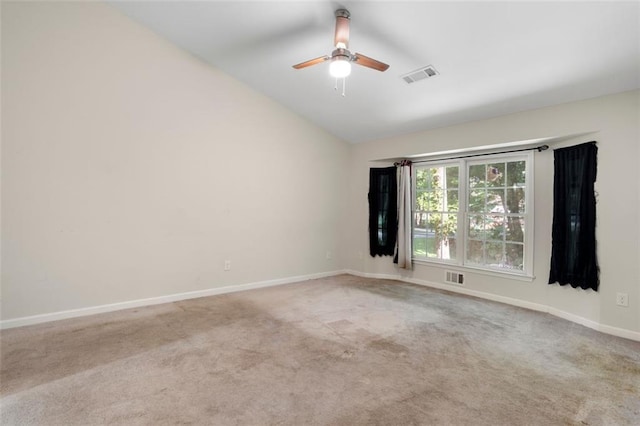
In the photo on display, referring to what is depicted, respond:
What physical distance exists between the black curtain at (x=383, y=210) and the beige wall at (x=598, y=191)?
3.09 ft

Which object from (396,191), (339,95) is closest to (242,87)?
(339,95)

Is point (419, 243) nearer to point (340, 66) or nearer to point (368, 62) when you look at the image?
point (368, 62)

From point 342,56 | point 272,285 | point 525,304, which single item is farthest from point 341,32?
point 525,304

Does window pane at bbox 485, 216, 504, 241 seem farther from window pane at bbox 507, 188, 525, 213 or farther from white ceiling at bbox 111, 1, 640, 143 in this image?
white ceiling at bbox 111, 1, 640, 143

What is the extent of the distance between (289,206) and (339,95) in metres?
1.88

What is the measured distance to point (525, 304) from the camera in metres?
3.86

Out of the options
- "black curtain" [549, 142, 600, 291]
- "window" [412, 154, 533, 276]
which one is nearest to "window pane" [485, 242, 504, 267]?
"window" [412, 154, 533, 276]

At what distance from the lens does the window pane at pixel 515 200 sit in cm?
401

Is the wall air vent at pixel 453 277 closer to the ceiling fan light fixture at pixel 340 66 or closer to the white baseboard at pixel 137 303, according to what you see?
the white baseboard at pixel 137 303

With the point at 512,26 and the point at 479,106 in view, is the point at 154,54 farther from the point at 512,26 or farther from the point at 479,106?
the point at 479,106

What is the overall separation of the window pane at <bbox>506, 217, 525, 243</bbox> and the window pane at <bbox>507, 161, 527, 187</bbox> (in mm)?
471

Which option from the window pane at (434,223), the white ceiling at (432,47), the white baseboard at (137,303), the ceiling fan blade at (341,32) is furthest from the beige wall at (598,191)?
the white baseboard at (137,303)

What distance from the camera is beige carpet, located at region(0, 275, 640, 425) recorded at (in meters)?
1.78

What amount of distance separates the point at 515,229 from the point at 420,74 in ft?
8.05
